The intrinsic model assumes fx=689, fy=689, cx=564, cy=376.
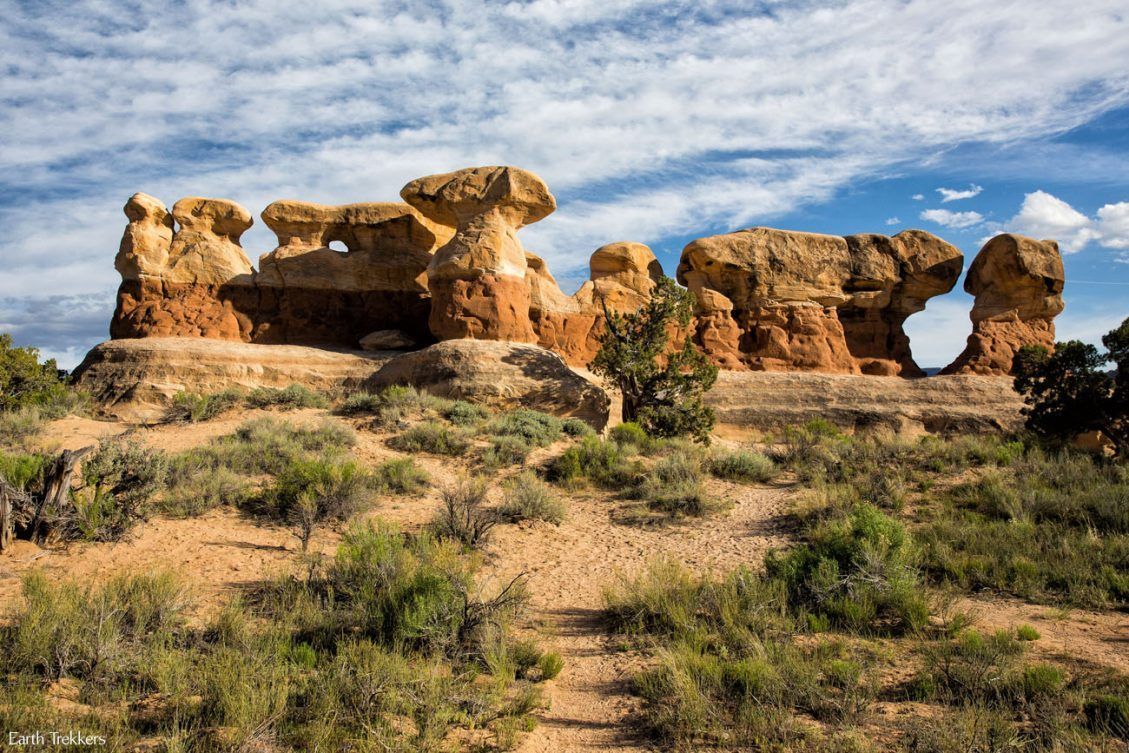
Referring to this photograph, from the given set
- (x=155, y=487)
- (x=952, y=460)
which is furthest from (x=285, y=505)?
(x=952, y=460)

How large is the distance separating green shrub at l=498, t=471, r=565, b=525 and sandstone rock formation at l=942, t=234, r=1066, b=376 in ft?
57.4

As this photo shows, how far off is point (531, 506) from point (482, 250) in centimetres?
1060

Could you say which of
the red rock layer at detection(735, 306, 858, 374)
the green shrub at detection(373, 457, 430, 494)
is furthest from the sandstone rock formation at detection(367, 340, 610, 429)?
the red rock layer at detection(735, 306, 858, 374)

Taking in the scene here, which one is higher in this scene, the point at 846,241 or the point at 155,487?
the point at 846,241

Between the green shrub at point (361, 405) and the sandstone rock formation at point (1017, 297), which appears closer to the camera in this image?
the green shrub at point (361, 405)

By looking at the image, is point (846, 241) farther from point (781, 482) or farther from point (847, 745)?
point (847, 745)

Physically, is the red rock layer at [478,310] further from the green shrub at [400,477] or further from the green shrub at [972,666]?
the green shrub at [972,666]

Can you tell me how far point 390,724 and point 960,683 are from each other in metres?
4.11

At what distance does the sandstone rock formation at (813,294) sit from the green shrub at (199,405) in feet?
45.5

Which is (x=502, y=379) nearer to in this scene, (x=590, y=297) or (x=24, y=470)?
(x=590, y=297)

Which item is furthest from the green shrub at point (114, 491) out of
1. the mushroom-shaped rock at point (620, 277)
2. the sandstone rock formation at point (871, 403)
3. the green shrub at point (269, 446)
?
the mushroom-shaped rock at point (620, 277)

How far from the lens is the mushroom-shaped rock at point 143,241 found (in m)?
20.6

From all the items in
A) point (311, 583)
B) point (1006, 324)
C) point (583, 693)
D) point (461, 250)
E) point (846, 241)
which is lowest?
point (583, 693)

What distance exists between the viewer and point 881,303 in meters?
24.0
